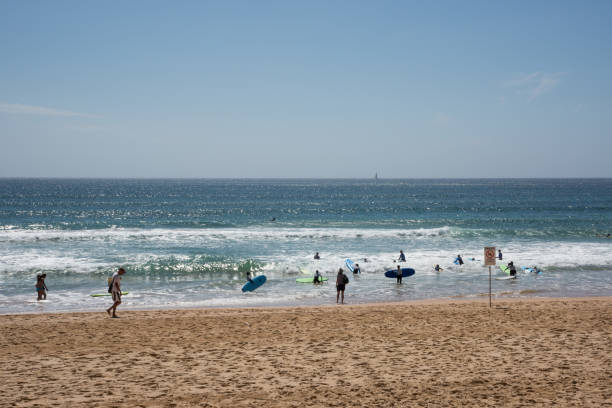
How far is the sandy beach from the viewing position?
25.8ft

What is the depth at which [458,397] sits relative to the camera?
777 cm

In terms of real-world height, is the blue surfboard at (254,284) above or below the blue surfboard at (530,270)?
above

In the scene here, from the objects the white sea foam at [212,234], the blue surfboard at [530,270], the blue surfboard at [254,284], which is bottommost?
the blue surfboard at [530,270]

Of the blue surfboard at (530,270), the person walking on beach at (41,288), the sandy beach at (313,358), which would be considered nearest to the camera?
the sandy beach at (313,358)

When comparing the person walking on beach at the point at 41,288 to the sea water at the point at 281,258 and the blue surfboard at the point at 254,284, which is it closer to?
the sea water at the point at 281,258

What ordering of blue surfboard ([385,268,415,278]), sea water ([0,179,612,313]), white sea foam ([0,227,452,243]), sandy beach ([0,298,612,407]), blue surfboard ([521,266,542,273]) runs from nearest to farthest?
sandy beach ([0,298,612,407]), sea water ([0,179,612,313]), blue surfboard ([385,268,415,278]), blue surfboard ([521,266,542,273]), white sea foam ([0,227,452,243])

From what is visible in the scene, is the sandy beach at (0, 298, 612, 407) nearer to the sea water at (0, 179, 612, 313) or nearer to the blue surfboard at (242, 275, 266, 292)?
the sea water at (0, 179, 612, 313)

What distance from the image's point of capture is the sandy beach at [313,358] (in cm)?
787

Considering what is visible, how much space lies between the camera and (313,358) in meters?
9.96

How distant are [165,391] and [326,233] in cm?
3276

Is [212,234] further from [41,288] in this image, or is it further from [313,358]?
[313,358]

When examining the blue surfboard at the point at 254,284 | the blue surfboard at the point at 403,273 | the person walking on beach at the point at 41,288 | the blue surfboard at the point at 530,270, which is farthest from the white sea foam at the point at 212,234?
the person walking on beach at the point at 41,288

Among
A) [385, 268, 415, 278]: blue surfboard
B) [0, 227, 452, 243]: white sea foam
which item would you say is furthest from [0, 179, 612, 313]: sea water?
[385, 268, 415, 278]: blue surfboard

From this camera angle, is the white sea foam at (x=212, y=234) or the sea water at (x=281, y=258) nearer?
the sea water at (x=281, y=258)
